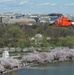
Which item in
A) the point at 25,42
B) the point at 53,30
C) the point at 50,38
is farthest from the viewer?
the point at 53,30

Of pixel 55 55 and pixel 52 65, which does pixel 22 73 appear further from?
pixel 55 55

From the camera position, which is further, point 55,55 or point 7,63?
point 55,55

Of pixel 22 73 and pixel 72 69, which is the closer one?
pixel 22 73

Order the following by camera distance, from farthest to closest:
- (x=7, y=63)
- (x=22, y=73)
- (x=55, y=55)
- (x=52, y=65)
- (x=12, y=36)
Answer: (x=12, y=36)
(x=55, y=55)
(x=52, y=65)
(x=7, y=63)
(x=22, y=73)

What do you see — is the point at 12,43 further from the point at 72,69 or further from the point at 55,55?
the point at 72,69

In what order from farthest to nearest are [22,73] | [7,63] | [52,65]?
[52,65], [7,63], [22,73]

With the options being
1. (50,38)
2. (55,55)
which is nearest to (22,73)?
(55,55)

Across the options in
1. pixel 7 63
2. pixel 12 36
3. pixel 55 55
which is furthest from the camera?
pixel 12 36

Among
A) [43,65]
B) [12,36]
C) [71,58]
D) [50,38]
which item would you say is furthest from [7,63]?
[50,38]
